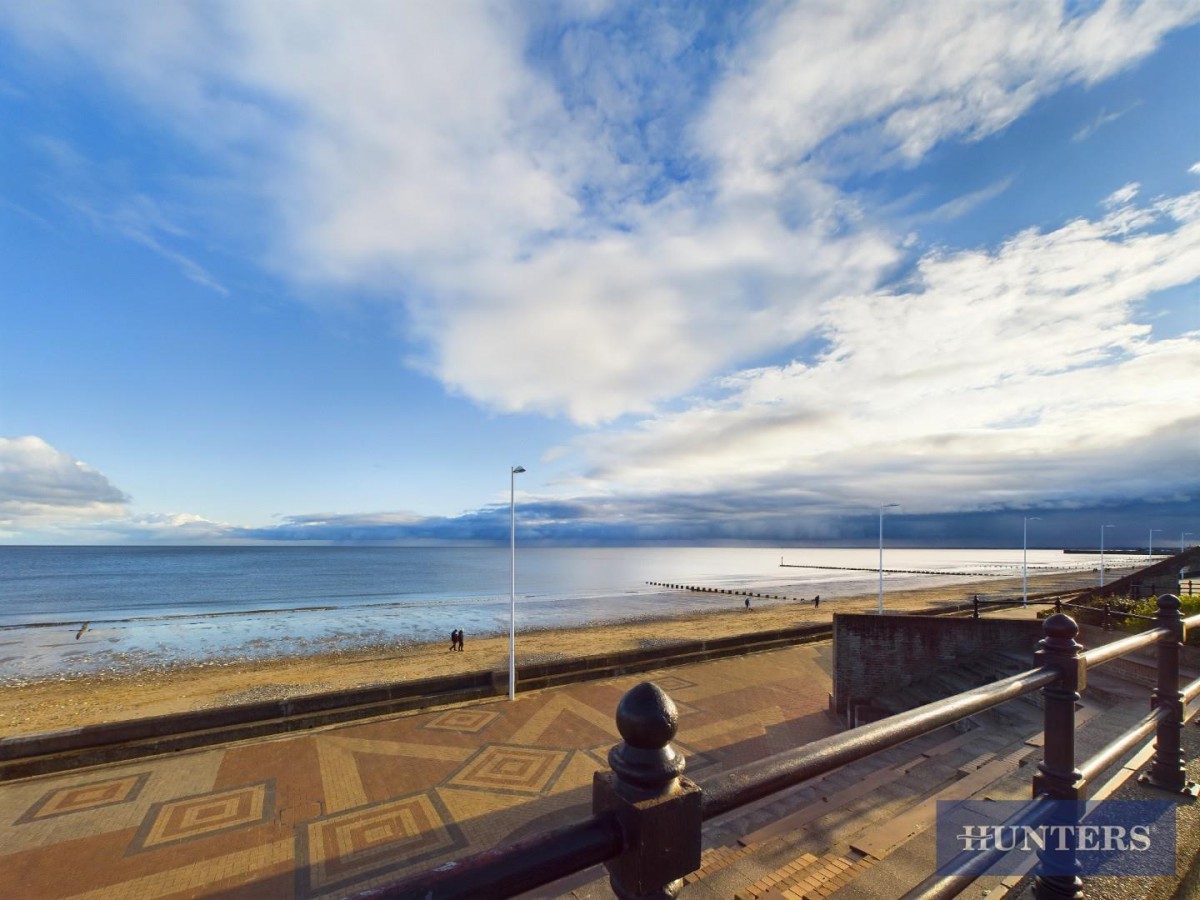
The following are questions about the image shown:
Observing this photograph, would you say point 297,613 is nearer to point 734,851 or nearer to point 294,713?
point 294,713

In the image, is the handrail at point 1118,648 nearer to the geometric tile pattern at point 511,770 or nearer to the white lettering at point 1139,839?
the white lettering at point 1139,839

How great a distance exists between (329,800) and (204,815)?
169cm

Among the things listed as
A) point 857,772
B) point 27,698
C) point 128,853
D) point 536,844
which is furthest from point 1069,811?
point 27,698

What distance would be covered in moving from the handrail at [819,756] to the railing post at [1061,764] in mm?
627

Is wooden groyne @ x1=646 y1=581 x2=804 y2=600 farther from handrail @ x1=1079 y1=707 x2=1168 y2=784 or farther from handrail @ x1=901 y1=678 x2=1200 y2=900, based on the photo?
handrail @ x1=901 y1=678 x2=1200 y2=900

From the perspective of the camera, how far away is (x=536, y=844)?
1039 mm

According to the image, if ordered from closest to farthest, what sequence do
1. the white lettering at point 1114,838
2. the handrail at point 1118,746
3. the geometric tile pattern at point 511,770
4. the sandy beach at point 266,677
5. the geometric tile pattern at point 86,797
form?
the handrail at point 1118,746 → the white lettering at point 1114,838 → the geometric tile pattern at point 86,797 → the geometric tile pattern at point 511,770 → the sandy beach at point 266,677

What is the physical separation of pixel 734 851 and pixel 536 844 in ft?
20.5

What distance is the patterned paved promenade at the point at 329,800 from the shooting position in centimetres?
693

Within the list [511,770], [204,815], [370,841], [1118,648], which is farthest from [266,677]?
[1118,648]

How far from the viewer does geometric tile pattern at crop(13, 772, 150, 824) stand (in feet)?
27.1
